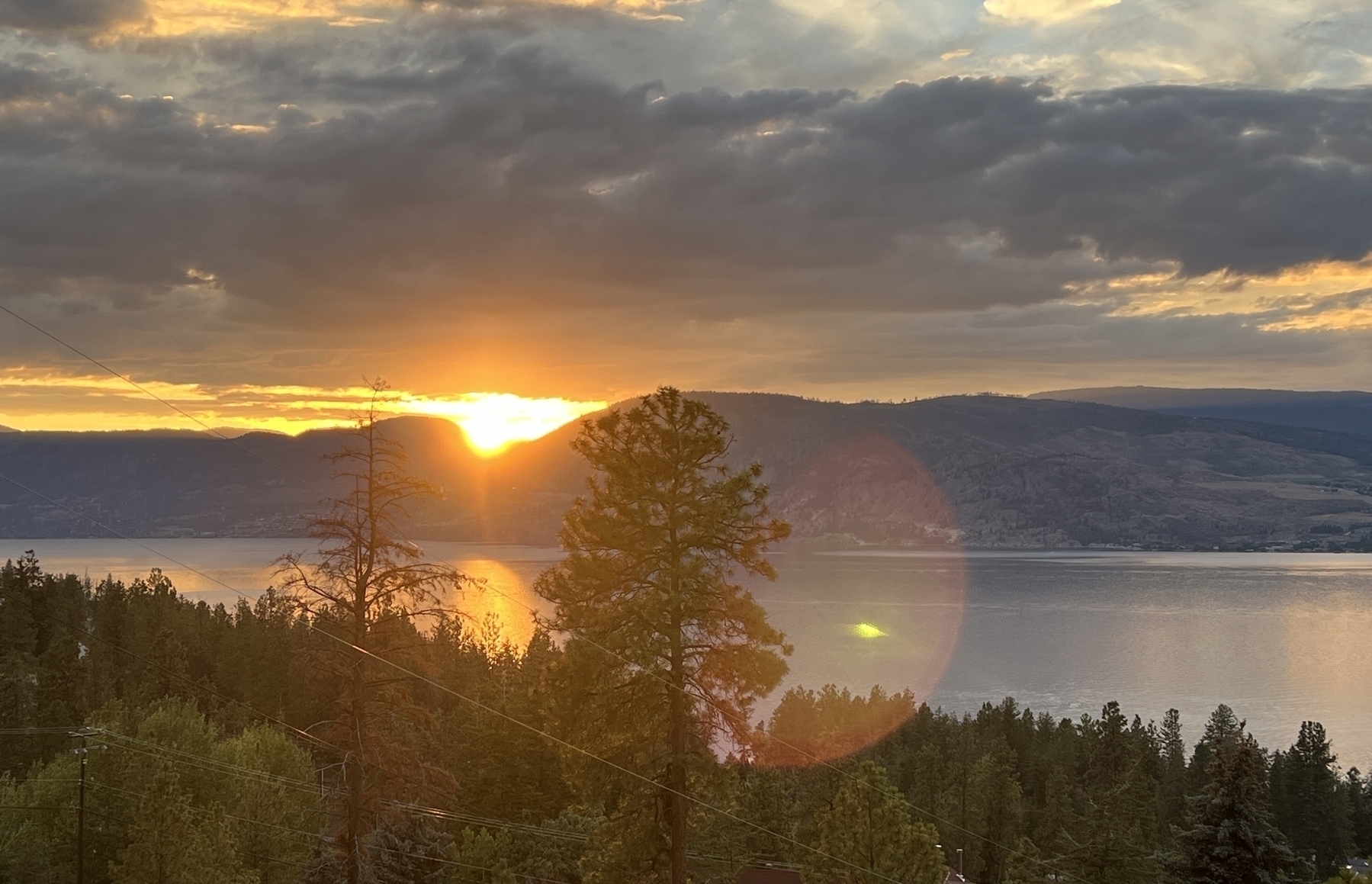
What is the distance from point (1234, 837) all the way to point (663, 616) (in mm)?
22374

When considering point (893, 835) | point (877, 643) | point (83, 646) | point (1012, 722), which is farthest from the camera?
point (877, 643)

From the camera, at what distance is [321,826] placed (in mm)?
41969

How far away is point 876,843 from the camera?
35031mm

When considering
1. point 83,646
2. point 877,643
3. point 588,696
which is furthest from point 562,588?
Answer: point 877,643

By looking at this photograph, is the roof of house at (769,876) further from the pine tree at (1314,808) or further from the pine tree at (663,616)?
the pine tree at (1314,808)

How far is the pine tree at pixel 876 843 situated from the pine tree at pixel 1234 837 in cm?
734

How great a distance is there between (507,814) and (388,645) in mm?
28091

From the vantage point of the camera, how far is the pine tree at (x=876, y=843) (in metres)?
34.7

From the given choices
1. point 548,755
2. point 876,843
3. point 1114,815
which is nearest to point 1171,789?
point 1114,815

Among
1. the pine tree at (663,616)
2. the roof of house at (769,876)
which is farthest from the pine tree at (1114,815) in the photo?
the pine tree at (663,616)

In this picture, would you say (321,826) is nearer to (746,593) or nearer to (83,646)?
(746,593)

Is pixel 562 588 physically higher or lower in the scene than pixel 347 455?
lower

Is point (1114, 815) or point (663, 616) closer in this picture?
point (663, 616)

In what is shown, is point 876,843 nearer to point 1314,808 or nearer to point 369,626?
point 369,626
